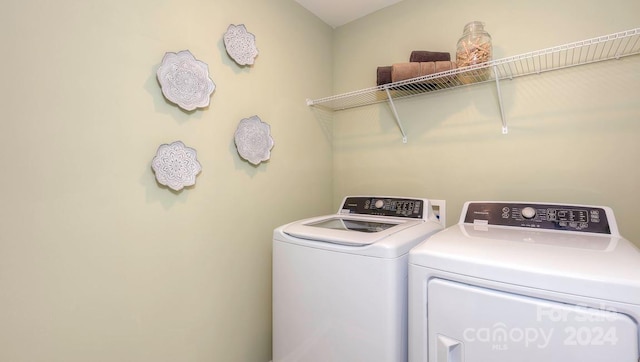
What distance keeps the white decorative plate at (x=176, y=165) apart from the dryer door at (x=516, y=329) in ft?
3.53

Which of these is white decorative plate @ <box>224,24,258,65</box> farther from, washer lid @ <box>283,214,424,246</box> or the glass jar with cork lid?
the glass jar with cork lid

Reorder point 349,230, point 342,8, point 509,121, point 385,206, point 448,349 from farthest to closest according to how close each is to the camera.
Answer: point 342,8 < point 385,206 < point 509,121 < point 349,230 < point 448,349

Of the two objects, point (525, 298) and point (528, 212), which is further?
point (528, 212)

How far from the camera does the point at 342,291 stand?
3.56 ft

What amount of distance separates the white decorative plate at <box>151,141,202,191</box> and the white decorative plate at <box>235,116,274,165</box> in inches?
10.6

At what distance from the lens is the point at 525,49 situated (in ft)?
4.77

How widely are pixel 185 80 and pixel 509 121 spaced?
5.45 ft

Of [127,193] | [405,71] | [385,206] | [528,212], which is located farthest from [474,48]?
[127,193]

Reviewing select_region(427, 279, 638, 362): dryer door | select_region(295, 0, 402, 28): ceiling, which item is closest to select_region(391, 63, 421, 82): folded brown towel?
select_region(295, 0, 402, 28): ceiling

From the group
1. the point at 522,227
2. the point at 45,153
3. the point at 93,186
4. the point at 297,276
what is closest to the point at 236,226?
the point at 297,276

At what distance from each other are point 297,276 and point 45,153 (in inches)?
39.6

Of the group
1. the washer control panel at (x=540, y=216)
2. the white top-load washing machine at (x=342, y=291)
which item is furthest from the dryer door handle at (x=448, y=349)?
the washer control panel at (x=540, y=216)

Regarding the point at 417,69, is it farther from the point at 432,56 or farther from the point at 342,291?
the point at 342,291

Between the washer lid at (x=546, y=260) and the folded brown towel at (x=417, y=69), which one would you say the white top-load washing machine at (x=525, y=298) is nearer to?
the washer lid at (x=546, y=260)
